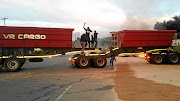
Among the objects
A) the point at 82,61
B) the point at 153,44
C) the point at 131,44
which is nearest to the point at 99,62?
the point at 82,61

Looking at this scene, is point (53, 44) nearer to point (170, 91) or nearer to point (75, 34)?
Result: point (75, 34)

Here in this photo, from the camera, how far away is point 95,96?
289 inches

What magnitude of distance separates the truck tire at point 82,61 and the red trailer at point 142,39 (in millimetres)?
3669

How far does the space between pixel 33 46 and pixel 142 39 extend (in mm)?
9456

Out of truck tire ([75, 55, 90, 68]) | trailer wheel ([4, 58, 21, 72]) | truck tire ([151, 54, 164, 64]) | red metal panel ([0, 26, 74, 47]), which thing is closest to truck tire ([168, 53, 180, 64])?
truck tire ([151, 54, 164, 64])

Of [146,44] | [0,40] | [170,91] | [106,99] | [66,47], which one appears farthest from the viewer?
[146,44]

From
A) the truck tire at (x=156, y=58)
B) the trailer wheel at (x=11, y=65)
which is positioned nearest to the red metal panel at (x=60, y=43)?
the trailer wheel at (x=11, y=65)

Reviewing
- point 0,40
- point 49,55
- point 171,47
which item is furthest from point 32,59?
point 171,47

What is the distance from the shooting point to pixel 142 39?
742 inches

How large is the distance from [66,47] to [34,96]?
9408 millimetres

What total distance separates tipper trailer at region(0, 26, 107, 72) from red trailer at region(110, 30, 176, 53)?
9.74 feet

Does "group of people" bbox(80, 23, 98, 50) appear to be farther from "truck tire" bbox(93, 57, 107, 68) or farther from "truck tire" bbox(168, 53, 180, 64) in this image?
"truck tire" bbox(168, 53, 180, 64)

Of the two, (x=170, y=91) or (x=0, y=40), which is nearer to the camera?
(x=170, y=91)

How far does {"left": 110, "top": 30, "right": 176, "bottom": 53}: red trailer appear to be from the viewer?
1847cm
